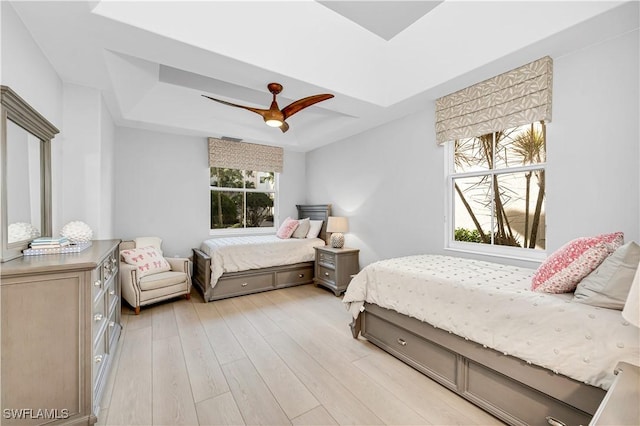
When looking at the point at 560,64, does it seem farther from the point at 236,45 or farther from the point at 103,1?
the point at 103,1

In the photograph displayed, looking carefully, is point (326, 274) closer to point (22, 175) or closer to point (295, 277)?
point (295, 277)

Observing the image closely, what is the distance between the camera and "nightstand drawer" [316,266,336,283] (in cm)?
416

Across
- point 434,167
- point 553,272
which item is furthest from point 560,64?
point 553,272

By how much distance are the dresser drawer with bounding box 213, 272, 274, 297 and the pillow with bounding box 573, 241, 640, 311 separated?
11.7 feet

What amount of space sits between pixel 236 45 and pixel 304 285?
347cm

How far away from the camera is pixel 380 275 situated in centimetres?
249

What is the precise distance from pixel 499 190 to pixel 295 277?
308 centimetres

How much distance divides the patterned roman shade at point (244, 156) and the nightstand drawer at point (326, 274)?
217 centimetres

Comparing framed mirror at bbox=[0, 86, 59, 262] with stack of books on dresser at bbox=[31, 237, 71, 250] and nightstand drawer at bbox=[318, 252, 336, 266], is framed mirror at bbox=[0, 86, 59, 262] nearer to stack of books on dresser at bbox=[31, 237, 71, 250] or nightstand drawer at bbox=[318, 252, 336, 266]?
stack of books on dresser at bbox=[31, 237, 71, 250]

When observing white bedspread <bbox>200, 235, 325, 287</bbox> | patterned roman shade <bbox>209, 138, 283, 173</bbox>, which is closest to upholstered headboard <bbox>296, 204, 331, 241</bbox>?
white bedspread <bbox>200, 235, 325, 287</bbox>

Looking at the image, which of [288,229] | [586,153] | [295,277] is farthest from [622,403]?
[288,229]


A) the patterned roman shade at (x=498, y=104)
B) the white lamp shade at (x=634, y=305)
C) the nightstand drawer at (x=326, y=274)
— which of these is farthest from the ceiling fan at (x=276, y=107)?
the white lamp shade at (x=634, y=305)

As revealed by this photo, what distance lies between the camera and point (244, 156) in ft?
16.5

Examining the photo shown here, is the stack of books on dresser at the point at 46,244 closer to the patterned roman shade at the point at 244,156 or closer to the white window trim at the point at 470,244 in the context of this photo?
the patterned roman shade at the point at 244,156
